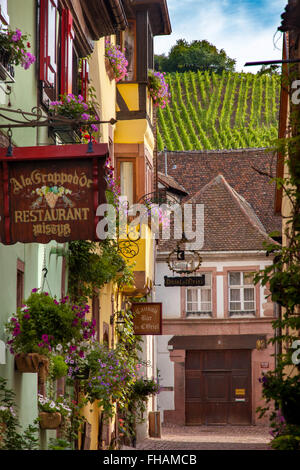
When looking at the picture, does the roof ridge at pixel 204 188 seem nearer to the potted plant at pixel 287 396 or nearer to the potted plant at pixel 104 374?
the potted plant at pixel 104 374

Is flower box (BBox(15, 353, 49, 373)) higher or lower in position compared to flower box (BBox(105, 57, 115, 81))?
lower

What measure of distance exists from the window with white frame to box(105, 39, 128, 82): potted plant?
633 inches

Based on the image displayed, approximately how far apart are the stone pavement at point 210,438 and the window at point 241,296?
421 cm

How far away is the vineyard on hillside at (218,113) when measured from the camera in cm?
6241

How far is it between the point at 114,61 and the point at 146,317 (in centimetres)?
600

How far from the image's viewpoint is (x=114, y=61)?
18781 mm

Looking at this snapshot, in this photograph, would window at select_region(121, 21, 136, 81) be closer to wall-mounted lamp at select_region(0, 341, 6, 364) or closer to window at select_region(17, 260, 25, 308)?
window at select_region(17, 260, 25, 308)

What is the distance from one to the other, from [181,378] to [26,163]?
84.2 feet

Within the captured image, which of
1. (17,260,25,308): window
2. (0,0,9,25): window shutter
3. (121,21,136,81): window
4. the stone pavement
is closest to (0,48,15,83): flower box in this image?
(0,0,9,25): window shutter

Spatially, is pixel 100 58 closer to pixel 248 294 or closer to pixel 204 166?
pixel 248 294

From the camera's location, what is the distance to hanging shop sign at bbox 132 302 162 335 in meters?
21.3

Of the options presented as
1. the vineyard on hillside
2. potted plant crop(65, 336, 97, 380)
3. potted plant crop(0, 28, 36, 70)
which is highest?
the vineyard on hillside

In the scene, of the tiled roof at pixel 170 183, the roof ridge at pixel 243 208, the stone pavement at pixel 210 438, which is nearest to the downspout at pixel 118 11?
the stone pavement at pixel 210 438

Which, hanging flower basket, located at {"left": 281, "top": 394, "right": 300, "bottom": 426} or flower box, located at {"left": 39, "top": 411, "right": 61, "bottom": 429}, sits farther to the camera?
flower box, located at {"left": 39, "top": 411, "right": 61, "bottom": 429}
